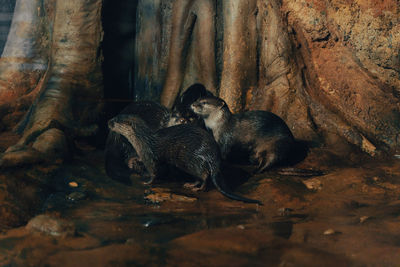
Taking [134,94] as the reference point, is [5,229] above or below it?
below

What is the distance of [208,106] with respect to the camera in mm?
5156

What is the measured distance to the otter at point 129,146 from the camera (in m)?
4.60

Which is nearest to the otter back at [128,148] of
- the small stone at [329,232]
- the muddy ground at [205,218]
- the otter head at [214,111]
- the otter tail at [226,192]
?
the muddy ground at [205,218]

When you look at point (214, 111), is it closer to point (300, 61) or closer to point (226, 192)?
point (300, 61)

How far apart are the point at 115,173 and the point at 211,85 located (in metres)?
1.98

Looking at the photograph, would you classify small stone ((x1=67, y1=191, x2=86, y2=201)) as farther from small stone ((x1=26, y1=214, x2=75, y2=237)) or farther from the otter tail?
the otter tail

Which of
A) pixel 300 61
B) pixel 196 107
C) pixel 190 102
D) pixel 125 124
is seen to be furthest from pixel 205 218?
pixel 300 61

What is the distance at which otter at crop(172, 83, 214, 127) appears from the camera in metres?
5.35

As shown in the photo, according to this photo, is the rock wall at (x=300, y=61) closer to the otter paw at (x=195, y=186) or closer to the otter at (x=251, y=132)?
the otter at (x=251, y=132)

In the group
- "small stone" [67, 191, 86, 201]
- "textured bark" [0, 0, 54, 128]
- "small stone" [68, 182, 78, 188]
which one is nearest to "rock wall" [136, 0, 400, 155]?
"textured bark" [0, 0, 54, 128]

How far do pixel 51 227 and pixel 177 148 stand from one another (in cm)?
179

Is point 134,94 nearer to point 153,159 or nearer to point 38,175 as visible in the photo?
point 153,159

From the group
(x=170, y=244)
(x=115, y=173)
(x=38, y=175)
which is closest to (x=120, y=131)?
(x=115, y=173)

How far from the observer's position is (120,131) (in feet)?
15.2
